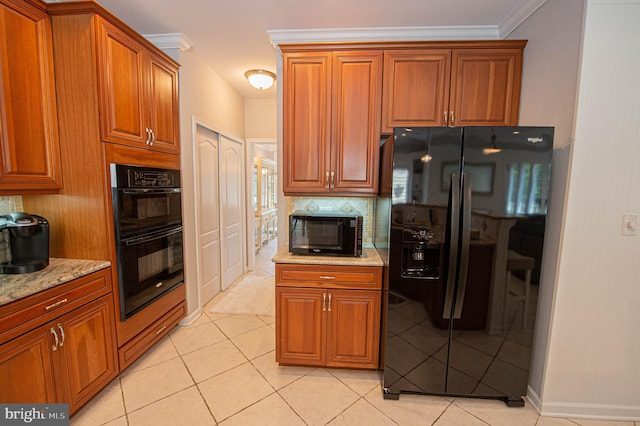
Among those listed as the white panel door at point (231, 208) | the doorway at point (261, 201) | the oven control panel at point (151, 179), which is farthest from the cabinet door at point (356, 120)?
the doorway at point (261, 201)

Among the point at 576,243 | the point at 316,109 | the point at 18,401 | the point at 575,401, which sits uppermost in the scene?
the point at 316,109

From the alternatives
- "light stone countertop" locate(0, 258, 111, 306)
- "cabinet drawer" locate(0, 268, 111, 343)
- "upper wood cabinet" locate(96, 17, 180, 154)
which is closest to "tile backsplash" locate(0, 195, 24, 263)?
"light stone countertop" locate(0, 258, 111, 306)

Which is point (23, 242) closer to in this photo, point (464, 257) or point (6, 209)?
point (6, 209)

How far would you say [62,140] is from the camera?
177 cm

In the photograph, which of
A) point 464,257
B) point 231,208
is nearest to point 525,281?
point 464,257

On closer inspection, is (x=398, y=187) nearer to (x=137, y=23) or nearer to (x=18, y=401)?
(x=18, y=401)

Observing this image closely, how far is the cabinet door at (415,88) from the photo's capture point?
6.78ft

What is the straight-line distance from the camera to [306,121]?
2170 mm

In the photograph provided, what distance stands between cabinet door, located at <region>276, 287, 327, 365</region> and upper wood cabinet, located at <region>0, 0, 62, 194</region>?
5.66 feet

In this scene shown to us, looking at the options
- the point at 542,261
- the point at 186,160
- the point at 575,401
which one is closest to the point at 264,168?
the point at 186,160

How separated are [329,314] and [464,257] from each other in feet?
3.35

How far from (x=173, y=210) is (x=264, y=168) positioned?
4.07m

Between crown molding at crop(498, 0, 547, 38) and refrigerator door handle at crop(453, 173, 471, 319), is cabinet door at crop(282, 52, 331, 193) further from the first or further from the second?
crown molding at crop(498, 0, 547, 38)

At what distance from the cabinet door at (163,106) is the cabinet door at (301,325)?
1.63 meters
